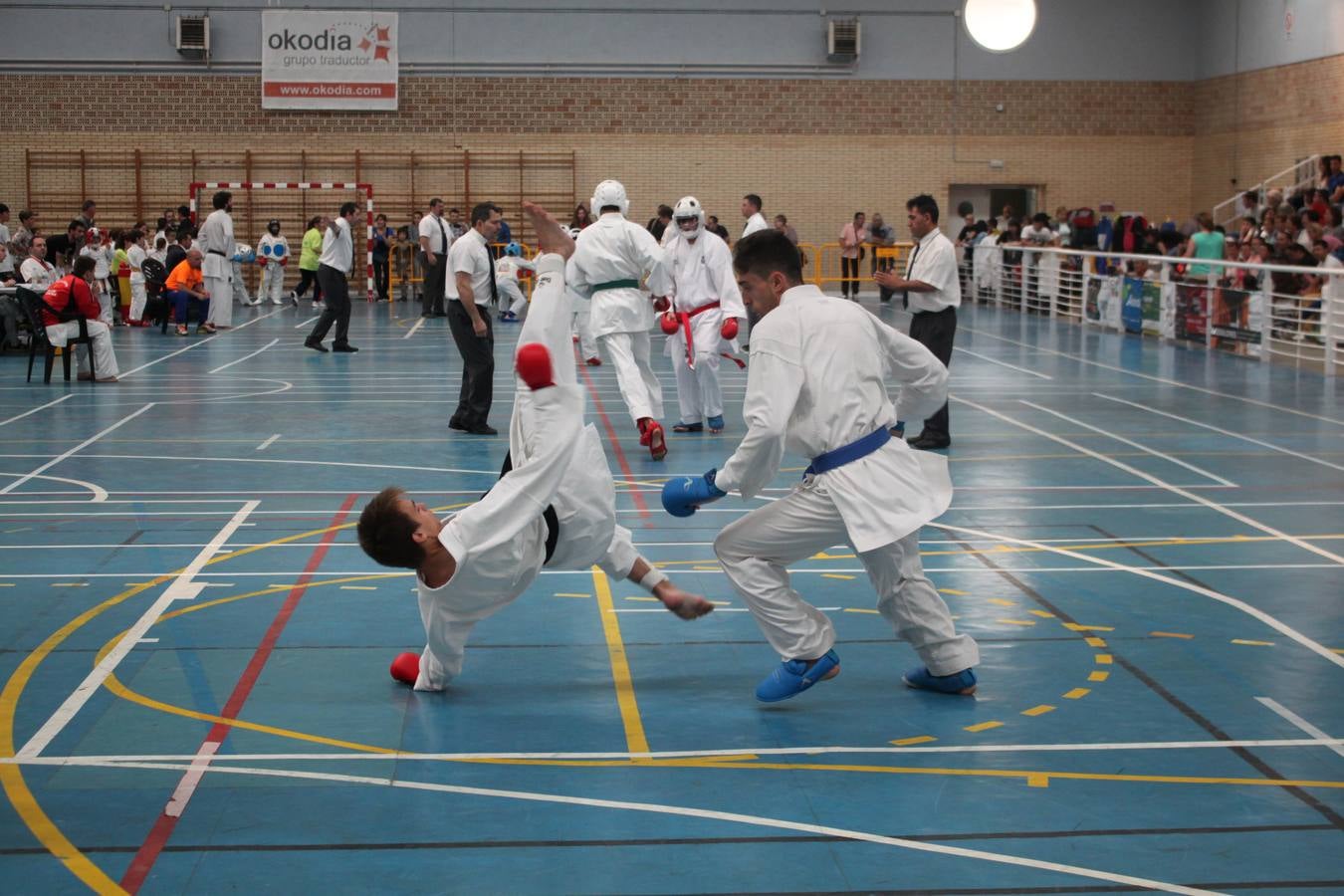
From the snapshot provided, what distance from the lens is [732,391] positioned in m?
17.1

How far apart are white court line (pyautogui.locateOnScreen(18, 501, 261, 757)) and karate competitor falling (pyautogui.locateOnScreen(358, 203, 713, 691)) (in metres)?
1.26

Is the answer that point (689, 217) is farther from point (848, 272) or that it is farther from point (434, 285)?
point (848, 272)

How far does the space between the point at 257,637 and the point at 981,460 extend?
22.0 feet

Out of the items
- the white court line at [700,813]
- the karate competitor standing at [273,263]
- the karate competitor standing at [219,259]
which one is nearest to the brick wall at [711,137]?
the karate competitor standing at [273,263]

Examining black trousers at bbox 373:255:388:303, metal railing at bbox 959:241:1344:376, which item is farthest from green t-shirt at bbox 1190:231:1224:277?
black trousers at bbox 373:255:388:303

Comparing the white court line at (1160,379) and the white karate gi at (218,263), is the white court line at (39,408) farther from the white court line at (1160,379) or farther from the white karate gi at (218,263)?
the white court line at (1160,379)

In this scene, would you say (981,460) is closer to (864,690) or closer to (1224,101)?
(864,690)

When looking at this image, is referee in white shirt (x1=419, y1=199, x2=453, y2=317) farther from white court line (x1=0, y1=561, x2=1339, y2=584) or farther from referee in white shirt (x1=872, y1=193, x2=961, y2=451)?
white court line (x1=0, y1=561, x2=1339, y2=584)

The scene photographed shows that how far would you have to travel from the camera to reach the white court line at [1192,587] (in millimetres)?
6693

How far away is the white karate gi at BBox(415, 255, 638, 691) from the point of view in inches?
225

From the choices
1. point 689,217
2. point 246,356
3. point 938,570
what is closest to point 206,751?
point 938,570

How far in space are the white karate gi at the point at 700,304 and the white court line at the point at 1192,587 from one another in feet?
13.8

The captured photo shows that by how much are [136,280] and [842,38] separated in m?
17.0

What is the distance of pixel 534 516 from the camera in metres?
5.74
